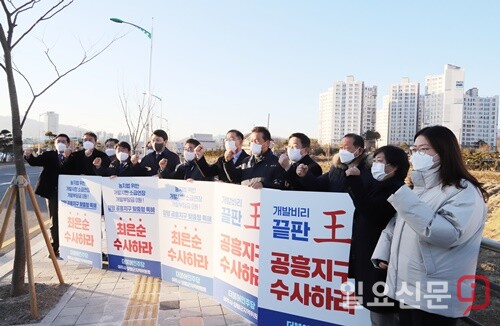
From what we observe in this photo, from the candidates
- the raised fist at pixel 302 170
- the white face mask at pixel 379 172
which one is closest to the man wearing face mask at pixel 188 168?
the raised fist at pixel 302 170

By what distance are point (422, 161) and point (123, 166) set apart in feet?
14.9

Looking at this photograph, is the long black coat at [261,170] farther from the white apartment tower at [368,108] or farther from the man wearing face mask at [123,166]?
the white apartment tower at [368,108]

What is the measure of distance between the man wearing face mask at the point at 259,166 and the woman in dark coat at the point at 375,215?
4.51ft

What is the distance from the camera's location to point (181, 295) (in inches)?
166

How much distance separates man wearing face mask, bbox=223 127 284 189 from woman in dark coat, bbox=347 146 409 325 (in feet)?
4.51

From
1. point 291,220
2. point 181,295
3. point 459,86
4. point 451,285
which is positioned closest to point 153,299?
point 181,295

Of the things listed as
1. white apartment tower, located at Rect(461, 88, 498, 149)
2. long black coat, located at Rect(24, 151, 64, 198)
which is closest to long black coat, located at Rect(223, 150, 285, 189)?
long black coat, located at Rect(24, 151, 64, 198)

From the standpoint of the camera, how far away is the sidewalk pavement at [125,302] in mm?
3613

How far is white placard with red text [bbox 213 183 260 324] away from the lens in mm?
3451

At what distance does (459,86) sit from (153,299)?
246 feet

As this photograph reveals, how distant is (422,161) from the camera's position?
6.97 feet

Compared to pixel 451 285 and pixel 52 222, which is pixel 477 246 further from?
pixel 52 222

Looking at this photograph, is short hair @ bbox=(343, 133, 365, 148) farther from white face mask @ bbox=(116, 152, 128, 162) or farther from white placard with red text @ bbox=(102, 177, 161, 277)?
white face mask @ bbox=(116, 152, 128, 162)

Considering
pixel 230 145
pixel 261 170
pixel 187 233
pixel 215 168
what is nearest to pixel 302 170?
pixel 261 170
